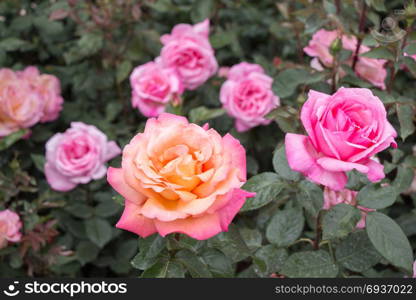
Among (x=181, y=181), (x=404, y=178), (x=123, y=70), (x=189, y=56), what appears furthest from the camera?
(x=123, y=70)

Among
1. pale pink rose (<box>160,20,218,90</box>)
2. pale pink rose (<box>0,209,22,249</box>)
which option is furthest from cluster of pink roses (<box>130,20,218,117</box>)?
pale pink rose (<box>0,209,22,249</box>)

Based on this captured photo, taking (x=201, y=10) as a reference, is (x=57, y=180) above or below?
below

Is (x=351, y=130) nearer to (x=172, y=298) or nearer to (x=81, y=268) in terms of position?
(x=172, y=298)

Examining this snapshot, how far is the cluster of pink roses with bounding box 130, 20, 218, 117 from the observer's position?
1.70 m

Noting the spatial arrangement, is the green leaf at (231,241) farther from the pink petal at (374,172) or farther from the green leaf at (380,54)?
the green leaf at (380,54)

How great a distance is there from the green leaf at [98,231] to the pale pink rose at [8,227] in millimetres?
257

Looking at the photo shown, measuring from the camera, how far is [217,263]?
1.02 meters

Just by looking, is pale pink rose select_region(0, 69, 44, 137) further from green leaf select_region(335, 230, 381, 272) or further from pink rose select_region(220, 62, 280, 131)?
green leaf select_region(335, 230, 381, 272)

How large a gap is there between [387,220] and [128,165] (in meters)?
0.49

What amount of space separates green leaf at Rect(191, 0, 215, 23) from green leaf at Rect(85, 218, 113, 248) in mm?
797

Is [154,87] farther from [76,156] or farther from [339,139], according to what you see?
[339,139]

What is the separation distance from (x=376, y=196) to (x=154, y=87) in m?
0.87

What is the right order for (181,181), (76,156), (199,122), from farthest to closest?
(76,156)
(199,122)
(181,181)

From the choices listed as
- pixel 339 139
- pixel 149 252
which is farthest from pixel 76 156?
pixel 339 139
